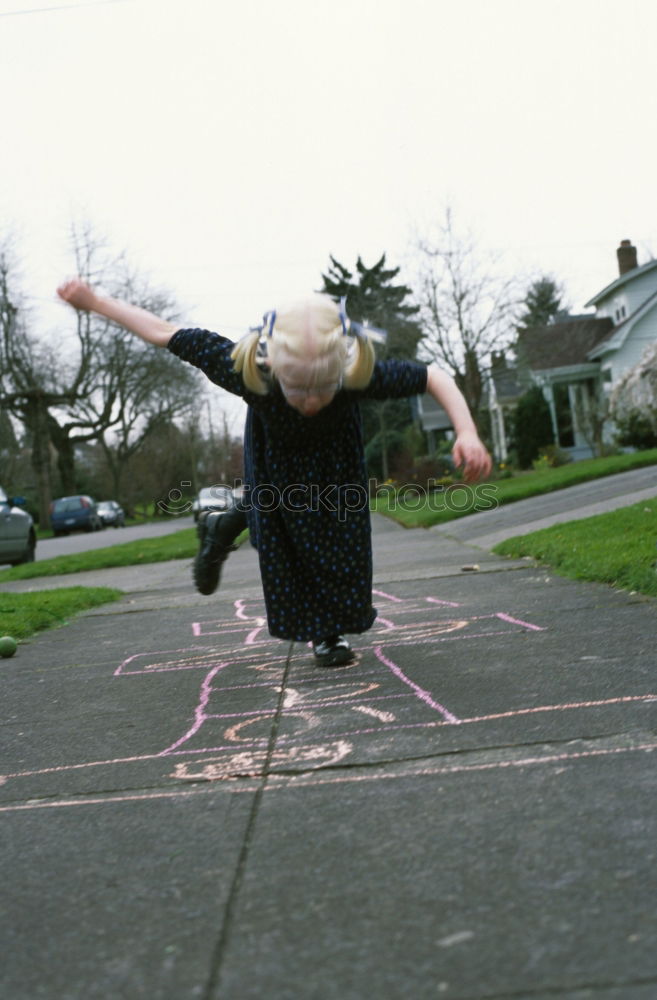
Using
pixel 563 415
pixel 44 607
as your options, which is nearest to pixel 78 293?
pixel 44 607

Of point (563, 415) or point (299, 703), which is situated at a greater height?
point (563, 415)

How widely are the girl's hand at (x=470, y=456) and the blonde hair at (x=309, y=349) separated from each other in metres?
0.43

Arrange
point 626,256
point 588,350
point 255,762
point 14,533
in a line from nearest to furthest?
1. point 255,762
2. point 14,533
3. point 588,350
4. point 626,256

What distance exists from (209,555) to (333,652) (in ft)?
2.77

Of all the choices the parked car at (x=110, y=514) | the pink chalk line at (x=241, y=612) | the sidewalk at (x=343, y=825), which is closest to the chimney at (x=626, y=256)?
the parked car at (x=110, y=514)

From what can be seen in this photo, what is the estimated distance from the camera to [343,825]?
222cm

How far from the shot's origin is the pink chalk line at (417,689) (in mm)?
3127

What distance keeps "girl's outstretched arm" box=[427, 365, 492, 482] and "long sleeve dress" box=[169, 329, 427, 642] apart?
74 mm

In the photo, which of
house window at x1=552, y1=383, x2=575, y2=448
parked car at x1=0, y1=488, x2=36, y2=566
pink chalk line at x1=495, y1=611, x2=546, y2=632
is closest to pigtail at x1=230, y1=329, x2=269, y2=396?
pink chalk line at x1=495, y1=611, x2=546, y2=632

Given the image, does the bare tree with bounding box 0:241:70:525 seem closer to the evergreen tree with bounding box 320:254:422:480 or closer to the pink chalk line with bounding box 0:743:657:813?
the evergreen tree with bounding box 320:254:422:480

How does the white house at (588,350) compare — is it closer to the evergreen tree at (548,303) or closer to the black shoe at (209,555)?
the evergreen tree at (548,303)

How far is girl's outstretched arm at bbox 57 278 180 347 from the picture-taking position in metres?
3.99

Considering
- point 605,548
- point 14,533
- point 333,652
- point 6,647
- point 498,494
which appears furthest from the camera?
point 498,494

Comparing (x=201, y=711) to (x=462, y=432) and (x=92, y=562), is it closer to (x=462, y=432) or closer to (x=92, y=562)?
(x=462, y=432)
